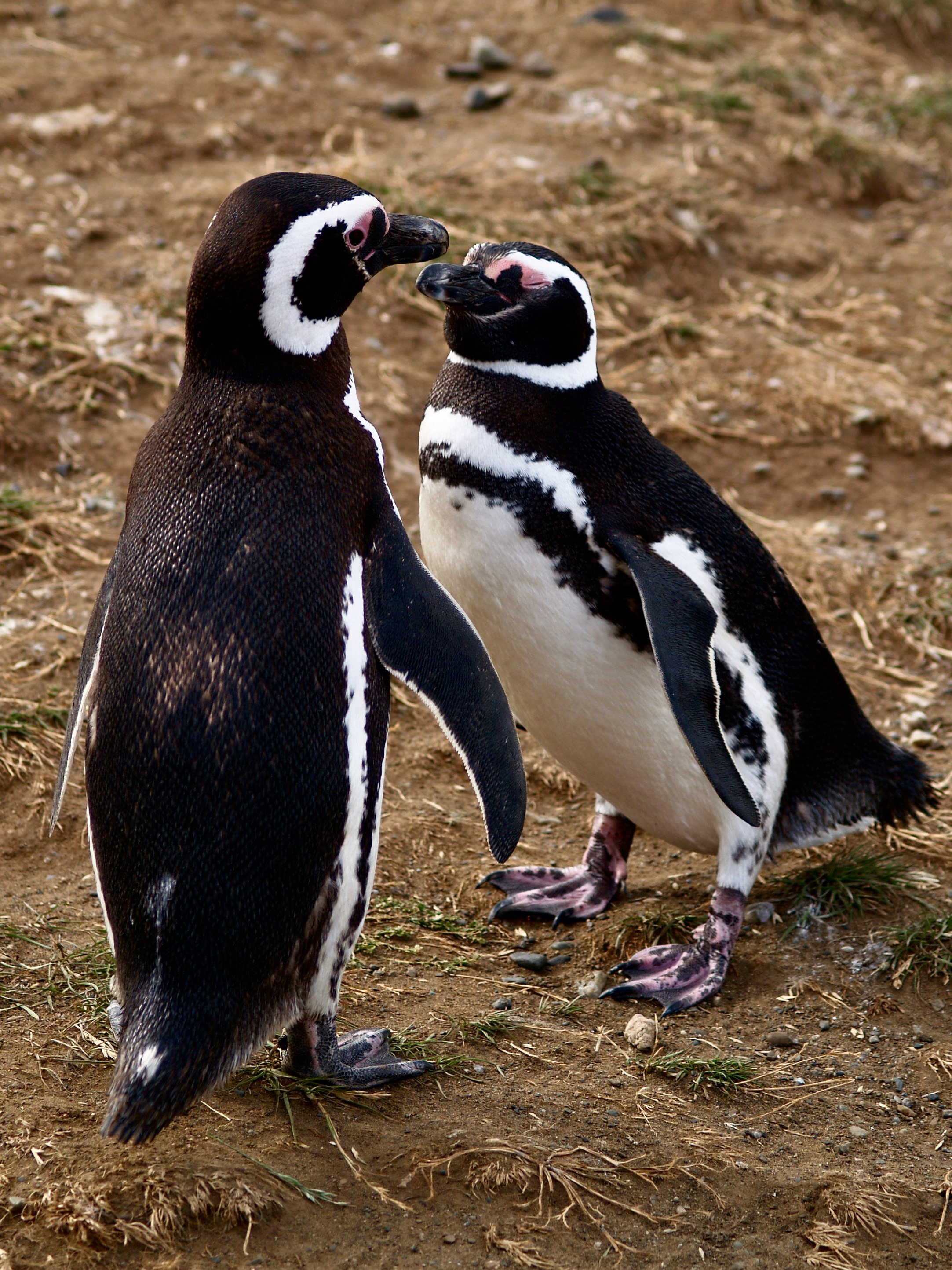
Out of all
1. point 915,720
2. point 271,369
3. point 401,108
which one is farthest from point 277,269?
point 401,108

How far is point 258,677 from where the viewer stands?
208 centimetres

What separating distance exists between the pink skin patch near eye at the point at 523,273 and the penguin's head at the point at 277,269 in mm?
554

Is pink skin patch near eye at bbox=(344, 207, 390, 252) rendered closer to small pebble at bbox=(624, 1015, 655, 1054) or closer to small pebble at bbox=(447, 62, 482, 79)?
small pebble at bbox=(624, 1015, 655, 1054)

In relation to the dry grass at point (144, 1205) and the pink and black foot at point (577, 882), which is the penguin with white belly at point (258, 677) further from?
the pink and black foot at point (577, 882)

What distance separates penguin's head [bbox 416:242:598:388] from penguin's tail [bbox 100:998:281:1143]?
1.51 meters

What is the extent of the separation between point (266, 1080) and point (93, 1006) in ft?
1.26

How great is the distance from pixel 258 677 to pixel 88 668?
40cm

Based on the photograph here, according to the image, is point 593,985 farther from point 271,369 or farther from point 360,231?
point 360,231

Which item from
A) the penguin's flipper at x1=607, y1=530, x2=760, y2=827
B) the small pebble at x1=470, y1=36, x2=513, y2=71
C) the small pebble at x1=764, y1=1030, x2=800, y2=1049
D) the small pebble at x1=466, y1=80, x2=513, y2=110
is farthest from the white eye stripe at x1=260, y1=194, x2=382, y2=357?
the small pebble at x1=470, y1=36, x2=513, y2=71

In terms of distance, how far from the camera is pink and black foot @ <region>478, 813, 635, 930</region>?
318 centimetres

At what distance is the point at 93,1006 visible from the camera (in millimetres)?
2537

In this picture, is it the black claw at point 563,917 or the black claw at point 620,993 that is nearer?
the black claw at point 620,993

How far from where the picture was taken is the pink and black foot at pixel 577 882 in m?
3.18

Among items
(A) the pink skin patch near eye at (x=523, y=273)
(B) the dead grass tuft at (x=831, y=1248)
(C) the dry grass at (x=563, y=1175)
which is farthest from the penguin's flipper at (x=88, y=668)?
(B) the dead grass tuft at (x=831, y=1248)
